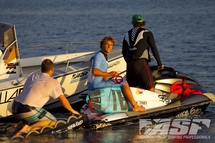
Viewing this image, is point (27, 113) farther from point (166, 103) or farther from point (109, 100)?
point (166, 103)

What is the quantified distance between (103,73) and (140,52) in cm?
115

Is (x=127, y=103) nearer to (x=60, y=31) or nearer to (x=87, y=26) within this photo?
(x=60, y=31)

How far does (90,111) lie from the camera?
1116cm

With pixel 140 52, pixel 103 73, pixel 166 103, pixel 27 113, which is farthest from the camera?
pixel 166 103

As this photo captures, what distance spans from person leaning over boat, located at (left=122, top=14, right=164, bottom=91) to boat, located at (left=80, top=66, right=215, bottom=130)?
372 mm

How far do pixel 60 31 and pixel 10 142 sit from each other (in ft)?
86.0

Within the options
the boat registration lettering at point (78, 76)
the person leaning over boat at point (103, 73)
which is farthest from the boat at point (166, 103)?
the boat registration lettering at point (78, 76)

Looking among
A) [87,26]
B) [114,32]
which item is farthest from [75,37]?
[87,26]

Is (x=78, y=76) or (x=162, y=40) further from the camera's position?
(x=162, y=40)

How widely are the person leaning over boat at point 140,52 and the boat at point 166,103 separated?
37cm

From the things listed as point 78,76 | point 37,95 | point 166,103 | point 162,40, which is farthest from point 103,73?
point 162,40

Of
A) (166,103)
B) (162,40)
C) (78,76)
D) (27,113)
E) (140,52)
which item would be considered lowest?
(166,103)

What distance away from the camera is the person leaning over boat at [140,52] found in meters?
11.6

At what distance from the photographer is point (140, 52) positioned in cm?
1160
